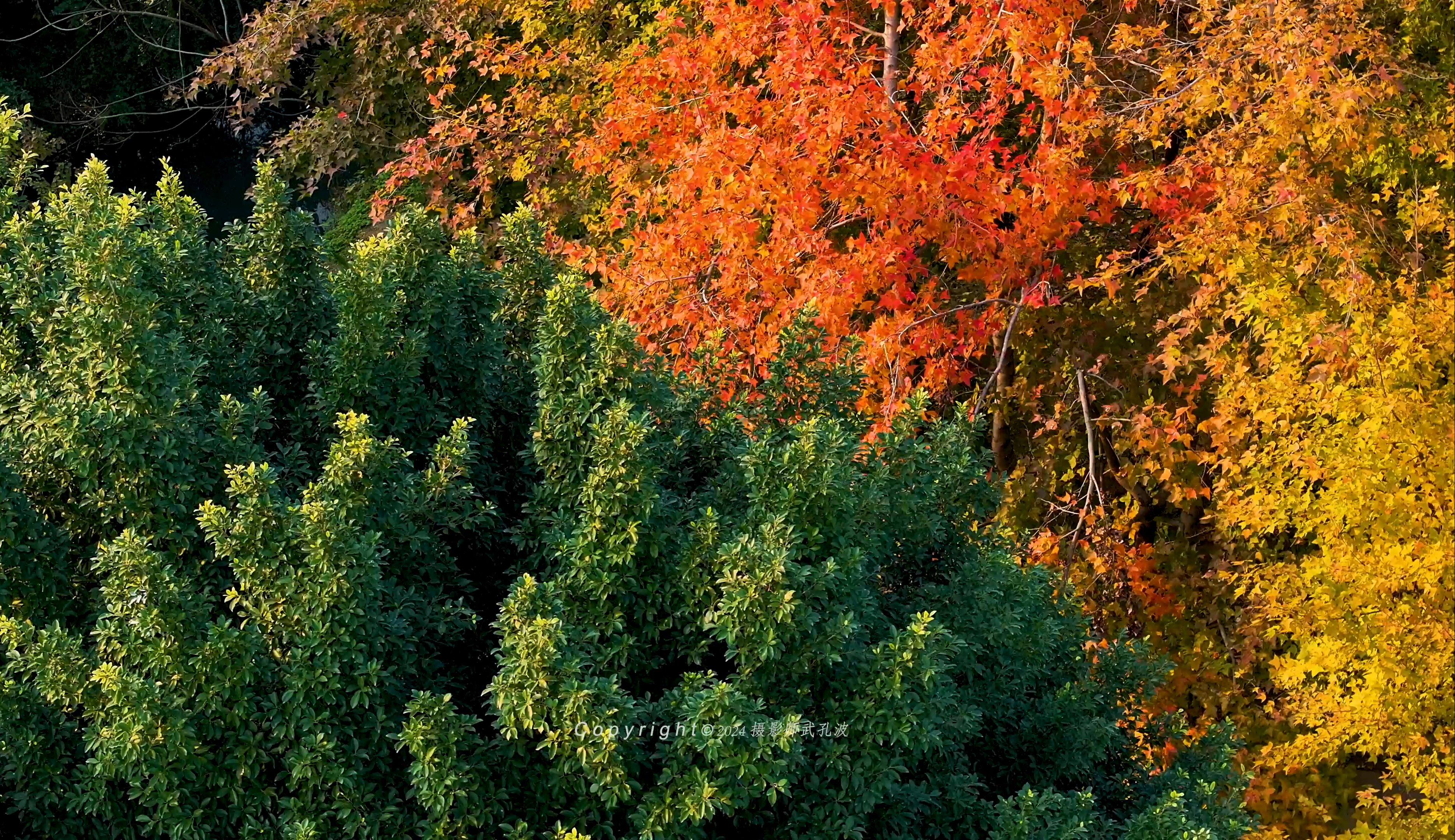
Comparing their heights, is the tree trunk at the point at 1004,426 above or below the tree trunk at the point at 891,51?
below

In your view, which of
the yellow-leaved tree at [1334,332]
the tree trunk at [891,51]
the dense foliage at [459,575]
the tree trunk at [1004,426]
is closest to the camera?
the dense foliage at [459,575]

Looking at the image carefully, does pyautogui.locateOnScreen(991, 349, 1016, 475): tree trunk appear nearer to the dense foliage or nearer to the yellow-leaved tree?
the yellow-leaved tree

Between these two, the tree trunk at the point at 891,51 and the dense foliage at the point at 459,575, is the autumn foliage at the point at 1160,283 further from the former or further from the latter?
the dense foliage at the point at 459,575

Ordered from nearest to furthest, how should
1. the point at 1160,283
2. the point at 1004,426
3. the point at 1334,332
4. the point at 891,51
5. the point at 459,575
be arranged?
the point at 459,575
the point at 1334,332
the point at 891,51
the point at 1160,283
the point at 1004,426

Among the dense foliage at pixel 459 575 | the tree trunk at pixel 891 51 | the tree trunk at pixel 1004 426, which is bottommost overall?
the tree trunk at pixel 1004 426

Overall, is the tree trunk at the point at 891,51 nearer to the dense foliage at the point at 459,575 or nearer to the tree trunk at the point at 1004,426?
the tree trunk at the point at 1004,426

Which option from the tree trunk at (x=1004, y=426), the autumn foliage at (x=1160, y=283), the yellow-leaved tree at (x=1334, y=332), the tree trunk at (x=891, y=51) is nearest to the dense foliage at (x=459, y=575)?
the autumn foliage at (x=1160, y=283)

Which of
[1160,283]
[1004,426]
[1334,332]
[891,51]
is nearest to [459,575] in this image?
[1334,332]

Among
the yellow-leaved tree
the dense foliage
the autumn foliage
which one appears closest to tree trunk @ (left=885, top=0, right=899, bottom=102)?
the autumn foliage

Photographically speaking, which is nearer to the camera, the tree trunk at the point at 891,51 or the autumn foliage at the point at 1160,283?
the autumn foliage at the point at 1160,283

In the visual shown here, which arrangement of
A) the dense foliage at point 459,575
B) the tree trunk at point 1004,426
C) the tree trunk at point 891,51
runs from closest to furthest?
the dense foliage at point 459,575
the tree trunk at point 891,51
the tree trunk at point 1004,426

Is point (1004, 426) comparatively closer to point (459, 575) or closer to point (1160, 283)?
point (1160, 283)
